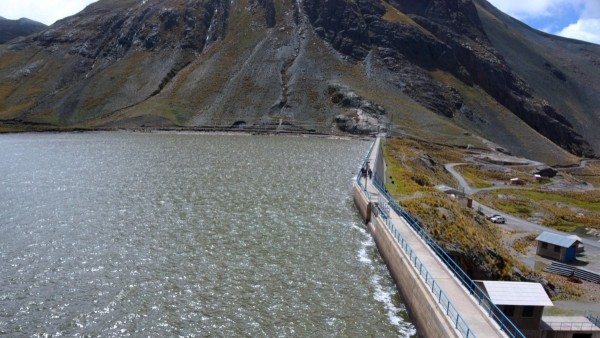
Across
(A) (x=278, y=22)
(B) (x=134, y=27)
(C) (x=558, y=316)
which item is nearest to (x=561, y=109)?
(A) (x=278, y=22)

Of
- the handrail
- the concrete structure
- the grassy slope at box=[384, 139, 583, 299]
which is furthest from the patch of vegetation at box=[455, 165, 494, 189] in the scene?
the concrete structure

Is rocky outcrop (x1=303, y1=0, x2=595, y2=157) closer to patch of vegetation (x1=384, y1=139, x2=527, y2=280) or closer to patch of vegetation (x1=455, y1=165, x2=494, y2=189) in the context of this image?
patch of vegetation (x1=455, y1=165, x2=494, y2=189)

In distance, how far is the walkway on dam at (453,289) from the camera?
17297 mm

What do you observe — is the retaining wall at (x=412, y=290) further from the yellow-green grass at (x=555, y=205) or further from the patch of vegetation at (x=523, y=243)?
the yellow-green grass at (x=555, y=205)

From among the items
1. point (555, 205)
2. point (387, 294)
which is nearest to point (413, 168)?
point (555, 205)

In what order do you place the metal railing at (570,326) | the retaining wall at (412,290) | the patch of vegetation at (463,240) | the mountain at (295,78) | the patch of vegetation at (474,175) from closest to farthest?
the retaining wall at (412,290), the metal railing at (570,326), the patch of vegetation at (463,240), the patch of vegetation at (474,175), the mountain at (295,78)

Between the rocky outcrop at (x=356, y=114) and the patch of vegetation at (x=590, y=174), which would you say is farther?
the rocky outcrop at (x=356, y=114)

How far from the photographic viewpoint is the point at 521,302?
72.5 feet

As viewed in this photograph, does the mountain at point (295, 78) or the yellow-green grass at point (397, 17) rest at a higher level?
the yellow-green grass at point (397, 17)

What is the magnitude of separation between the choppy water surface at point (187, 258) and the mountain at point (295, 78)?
84087mm

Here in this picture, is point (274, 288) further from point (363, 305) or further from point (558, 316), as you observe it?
point (558, 316)

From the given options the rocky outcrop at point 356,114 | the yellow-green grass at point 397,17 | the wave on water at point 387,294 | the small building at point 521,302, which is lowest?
the wave on water at point 387,294

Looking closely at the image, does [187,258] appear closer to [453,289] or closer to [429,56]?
[453,289]

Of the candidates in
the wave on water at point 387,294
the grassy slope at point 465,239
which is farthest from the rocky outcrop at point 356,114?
the wave on water at point 387,294
